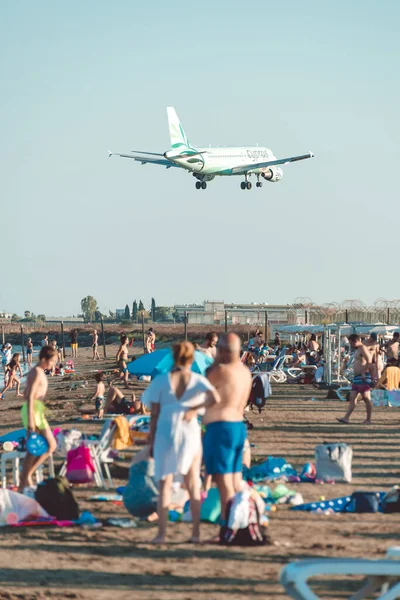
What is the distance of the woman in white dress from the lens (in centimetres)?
704

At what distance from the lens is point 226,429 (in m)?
7.27

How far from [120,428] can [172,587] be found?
4415mm

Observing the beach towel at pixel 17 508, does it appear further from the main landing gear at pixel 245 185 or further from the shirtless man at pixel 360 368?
the main landing gear at pixel 245 185

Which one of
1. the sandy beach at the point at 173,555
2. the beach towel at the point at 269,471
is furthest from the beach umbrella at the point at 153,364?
the beach towel at the point at 269,471

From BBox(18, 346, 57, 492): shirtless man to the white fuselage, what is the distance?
3547 centimetres

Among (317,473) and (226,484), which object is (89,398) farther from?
(226,484)

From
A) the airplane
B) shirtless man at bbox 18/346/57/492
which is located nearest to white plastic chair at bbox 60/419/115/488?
shirtless man at bbox 18/346/57/492

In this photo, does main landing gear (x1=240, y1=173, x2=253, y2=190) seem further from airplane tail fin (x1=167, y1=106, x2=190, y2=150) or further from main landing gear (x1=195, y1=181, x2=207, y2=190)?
airplane tail fin (x1=167, y1=106, x2=190, y2=150)

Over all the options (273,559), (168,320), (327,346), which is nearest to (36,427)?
(273,559)

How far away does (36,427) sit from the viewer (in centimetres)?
869

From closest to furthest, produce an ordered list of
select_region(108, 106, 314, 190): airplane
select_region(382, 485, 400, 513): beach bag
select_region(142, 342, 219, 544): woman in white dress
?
select_region(142, 342, 219, 544): woman in white dress
select_region(382, 485, 400, 513): beach bag
select_region(108, 106, 314, 190): airplane

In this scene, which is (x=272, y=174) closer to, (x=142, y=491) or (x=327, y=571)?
(x=142, y=491)

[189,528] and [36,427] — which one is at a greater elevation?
[36,427]

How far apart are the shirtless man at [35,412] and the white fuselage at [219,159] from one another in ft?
116
